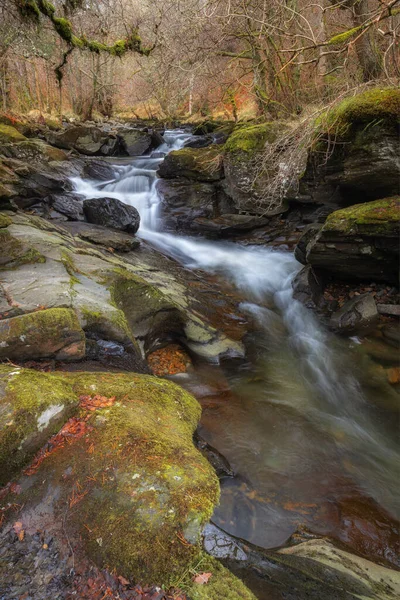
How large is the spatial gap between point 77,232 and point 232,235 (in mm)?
4404

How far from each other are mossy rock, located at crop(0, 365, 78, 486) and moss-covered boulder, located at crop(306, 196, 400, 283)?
5910mm

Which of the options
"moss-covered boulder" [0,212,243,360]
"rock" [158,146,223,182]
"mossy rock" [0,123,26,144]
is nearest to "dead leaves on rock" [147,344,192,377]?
"moss-covered boulder" [0,212,243,360]

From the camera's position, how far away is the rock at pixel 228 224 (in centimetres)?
976

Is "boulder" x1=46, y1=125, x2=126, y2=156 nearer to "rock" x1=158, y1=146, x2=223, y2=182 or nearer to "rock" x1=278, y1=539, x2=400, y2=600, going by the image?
"rock" x1=158, y1=146, x2=223, y2=182

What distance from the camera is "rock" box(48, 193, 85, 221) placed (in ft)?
30.5

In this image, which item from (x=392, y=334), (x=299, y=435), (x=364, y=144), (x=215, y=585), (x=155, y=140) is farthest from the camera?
(x=155, y=140)

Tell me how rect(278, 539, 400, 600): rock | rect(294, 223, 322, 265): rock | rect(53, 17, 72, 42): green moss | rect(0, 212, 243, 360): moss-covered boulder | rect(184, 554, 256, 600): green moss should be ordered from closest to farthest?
1. rect(184, 554, 256, 600): green moss
2. rect(278, 539, 400, 600): rock
3. rect(0, 212, 243, 360): moss-covered boulder
4. rect(294, 223, 322, 265): rock
5. rect(53, 17, 72, 42): green moss

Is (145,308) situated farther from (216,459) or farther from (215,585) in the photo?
(215,585)

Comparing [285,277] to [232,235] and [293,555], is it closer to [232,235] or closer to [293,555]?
[232,235]

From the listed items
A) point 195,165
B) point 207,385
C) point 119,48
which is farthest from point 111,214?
point 119,48

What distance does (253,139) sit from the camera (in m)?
9.09

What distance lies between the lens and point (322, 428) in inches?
169

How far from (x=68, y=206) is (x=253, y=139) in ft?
17.8

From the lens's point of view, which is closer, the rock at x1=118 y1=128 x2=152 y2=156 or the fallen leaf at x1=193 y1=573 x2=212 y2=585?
the fallen leaf at x1=193 y1=573 x2=212 y2=585
